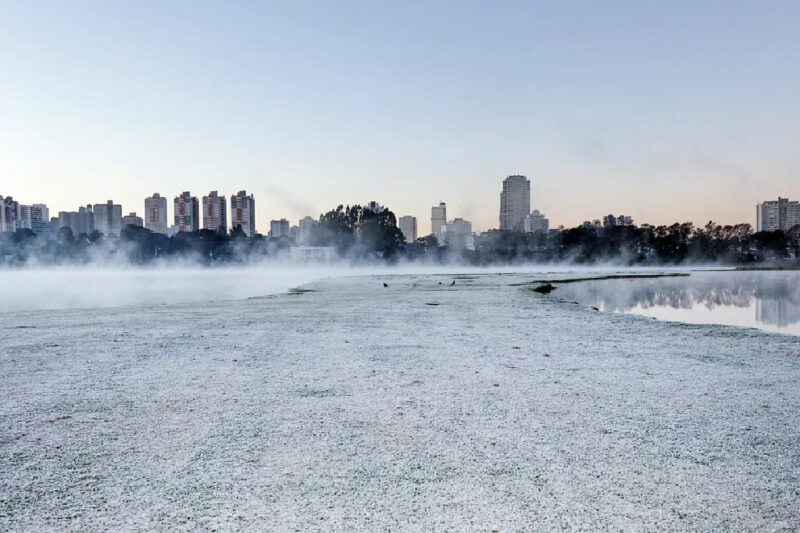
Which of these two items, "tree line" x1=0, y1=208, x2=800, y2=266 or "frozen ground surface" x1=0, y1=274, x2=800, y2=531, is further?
"tree line" x1=0, y1=208, x2=800, y2=266

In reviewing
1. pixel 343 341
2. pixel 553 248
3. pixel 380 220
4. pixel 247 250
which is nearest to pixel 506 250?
pixel 553 248

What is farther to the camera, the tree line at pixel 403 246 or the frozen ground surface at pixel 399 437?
the tree line at pixel 403 246

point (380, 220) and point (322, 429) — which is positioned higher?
point (380, 220)

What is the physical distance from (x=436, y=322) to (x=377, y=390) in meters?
6.98

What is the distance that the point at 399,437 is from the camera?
4.55 meters

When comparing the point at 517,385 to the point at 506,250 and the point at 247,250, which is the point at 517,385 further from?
the point at 247,250

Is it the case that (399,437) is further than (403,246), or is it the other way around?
(403,246)

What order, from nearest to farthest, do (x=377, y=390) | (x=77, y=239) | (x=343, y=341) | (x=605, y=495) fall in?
1. (x=605, y=495)
2. (x=377, y=390)
3. (x=343, y=341)
4. (x=77, y=239)

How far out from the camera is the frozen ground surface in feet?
10.7

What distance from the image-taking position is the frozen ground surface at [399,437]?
10.7ft

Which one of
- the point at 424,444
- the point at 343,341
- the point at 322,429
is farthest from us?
the point at 343,341

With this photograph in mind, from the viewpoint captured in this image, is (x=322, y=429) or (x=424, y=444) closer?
(x=424, y=444)

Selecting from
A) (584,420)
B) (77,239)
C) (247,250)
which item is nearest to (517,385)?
(584,420)

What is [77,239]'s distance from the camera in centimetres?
14900
